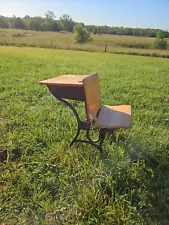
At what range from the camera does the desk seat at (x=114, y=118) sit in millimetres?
2484

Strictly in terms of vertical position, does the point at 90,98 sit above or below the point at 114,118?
above

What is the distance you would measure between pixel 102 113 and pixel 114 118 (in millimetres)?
227

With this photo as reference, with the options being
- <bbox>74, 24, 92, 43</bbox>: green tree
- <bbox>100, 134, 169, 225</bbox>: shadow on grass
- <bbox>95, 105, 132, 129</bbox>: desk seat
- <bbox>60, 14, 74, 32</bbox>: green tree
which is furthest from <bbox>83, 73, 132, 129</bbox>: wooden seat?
<bbox>60, 14, 74, 32</bbox>: green tree

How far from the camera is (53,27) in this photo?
6234 cm

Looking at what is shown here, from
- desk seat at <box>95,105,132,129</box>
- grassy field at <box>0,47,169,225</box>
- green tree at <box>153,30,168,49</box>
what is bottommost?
grassy field at <box>0,47,169,225</box>

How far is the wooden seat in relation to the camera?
2.40 meters

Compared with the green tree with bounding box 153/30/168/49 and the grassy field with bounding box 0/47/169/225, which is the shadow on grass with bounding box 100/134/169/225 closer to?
the grassy field with bounding box 0/47/169/225

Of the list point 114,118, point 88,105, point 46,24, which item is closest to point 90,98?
point 88,105

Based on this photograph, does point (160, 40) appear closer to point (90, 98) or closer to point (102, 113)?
point (102, 113)

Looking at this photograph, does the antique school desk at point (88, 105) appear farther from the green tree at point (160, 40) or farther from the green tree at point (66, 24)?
the green tree at point (66, 24)

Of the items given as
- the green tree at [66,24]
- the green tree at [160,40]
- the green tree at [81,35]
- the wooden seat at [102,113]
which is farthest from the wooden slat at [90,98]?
the green tree at [66,24]

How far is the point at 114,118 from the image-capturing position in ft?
8.87

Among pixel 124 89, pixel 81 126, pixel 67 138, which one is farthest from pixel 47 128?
pixel 124 89

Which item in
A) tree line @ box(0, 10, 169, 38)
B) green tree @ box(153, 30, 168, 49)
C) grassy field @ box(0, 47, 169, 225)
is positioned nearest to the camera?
grassy field @ box(0, 47, 169, 225)
